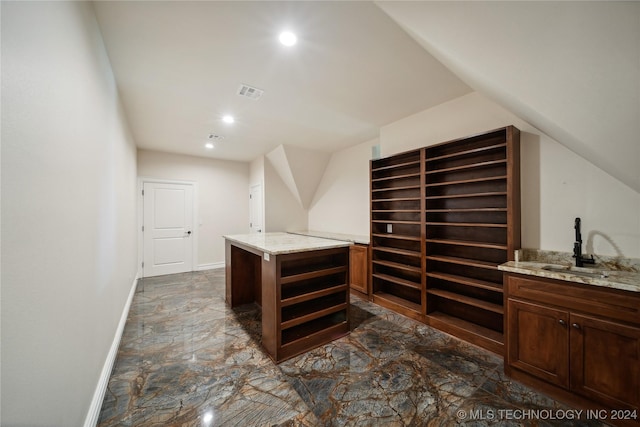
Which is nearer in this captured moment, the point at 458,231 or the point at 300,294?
the point at 300,294

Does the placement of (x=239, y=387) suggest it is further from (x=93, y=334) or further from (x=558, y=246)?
(x=558, y=246)

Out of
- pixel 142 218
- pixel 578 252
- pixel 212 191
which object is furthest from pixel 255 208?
pixel 578 252

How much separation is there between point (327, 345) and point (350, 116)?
113 inches

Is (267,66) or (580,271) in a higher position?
(267,66)

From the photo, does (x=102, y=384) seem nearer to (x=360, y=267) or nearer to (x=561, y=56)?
(x=360, y=267)

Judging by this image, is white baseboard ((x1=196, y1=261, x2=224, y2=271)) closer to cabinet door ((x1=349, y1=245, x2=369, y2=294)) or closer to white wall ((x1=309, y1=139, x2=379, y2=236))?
white wall ((x1=309, y1=139, x2=379, y2=236))

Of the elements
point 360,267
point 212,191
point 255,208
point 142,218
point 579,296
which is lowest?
point 360,267

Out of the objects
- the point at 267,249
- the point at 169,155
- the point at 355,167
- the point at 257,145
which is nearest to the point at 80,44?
the point at 267,249

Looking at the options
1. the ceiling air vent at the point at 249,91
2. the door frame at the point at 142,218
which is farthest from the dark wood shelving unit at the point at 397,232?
the door frame at the point at 142,218

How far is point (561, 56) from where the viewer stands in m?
1.22

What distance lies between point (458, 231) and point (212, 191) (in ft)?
17.1

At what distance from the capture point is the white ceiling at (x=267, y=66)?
1638 mm

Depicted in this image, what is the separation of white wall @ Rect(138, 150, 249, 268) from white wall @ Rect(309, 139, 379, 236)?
2.01 m

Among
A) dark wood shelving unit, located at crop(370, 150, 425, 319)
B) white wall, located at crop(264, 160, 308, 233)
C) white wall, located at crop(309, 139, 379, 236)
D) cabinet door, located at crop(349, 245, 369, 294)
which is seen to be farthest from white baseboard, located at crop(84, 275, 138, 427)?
white wall, located at crop(309, 139, 379, 236)
